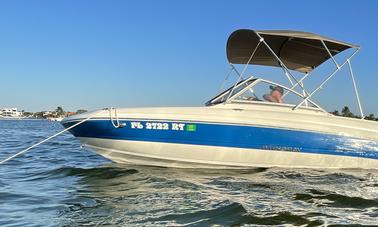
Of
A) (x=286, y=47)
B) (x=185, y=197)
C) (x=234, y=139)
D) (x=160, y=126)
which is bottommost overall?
(x=185, y=197)

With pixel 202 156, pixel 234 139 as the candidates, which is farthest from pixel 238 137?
pixel 202 156

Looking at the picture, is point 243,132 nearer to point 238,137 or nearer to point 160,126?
point 238,137

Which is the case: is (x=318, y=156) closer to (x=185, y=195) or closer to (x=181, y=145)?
(x=181, y=145)

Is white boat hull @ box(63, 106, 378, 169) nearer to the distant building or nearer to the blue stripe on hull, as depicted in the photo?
the blue stripe on hull

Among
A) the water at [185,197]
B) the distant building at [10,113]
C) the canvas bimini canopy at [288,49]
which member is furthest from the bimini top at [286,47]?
the distant building at [10,113]

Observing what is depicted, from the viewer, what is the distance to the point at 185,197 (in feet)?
21.7

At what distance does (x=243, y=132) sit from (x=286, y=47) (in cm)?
310

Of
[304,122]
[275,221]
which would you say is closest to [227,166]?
[304,122]

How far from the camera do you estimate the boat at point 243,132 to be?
8758 millimetres

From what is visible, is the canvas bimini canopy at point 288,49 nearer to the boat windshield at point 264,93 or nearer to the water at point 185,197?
the boat windshield at point 264,93

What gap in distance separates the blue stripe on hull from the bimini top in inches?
81.6

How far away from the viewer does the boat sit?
8758mm

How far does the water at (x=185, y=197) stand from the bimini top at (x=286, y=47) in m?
2.76

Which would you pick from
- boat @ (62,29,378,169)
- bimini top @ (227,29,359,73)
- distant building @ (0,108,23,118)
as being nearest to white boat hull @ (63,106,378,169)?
boat @ (62,29,378,169)
